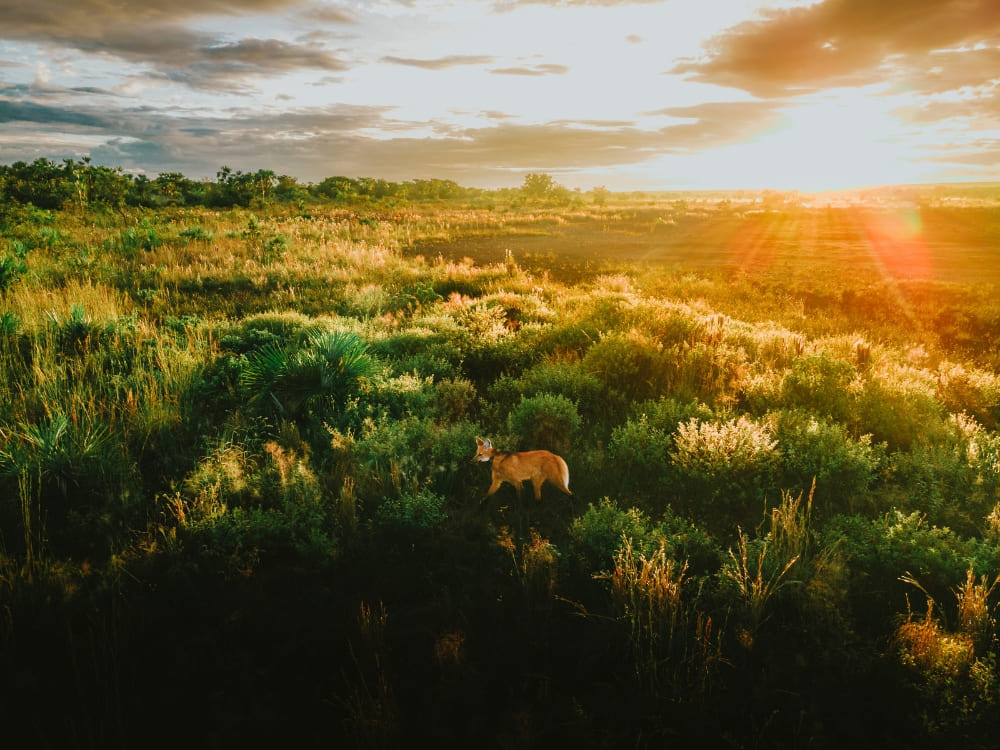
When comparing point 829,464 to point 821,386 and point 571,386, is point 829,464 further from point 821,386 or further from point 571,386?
point 571,386

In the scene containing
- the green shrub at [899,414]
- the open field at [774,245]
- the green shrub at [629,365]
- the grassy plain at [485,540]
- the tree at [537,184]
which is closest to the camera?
the grassy plain at [485,540]

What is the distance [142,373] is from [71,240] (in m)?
16.6

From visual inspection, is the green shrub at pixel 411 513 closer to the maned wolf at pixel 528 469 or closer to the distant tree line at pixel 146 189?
the maned wolf at pixel 528 469

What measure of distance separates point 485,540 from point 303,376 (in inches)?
135

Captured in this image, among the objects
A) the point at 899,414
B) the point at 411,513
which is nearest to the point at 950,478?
the point at 899,414

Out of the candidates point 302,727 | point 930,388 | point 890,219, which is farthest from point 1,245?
point 890,219

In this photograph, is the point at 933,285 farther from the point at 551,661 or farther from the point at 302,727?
the point at 302,727

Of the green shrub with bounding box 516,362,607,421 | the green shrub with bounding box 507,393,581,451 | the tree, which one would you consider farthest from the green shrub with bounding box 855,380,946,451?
the tree

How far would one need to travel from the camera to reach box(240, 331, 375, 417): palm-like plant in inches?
243

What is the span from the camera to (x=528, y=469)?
448cm

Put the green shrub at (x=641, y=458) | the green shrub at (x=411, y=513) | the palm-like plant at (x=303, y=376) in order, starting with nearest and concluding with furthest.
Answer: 1. the green shrub at (x=411, y=513)
2. the green shrub at (x=641, y=458)
3. the palm-like plant at (x=303, y=376)

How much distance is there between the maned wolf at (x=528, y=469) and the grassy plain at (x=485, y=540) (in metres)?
0.27

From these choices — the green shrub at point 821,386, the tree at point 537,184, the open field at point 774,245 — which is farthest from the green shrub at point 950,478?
the tree at point 537,184

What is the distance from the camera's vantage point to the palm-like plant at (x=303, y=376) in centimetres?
618
